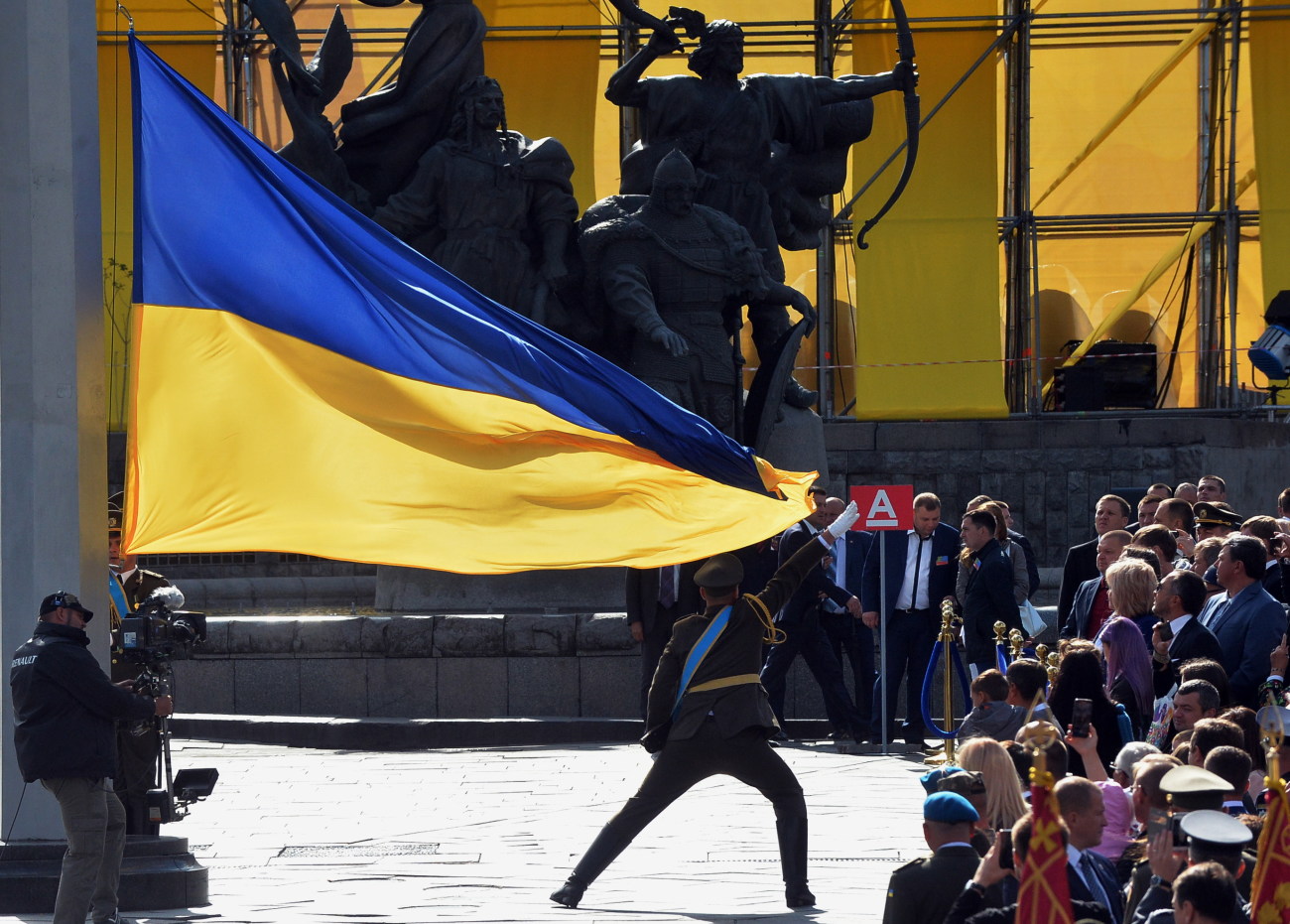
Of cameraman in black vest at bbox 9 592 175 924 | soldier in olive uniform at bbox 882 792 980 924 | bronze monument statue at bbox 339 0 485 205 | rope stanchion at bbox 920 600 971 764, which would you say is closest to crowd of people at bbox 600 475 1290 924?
soldier in olive uniform at bbox 882 792 980 924

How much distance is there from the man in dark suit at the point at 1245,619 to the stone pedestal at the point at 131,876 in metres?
3.70

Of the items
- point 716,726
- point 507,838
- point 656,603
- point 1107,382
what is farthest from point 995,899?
point 1107,382

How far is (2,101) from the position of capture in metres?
7.65

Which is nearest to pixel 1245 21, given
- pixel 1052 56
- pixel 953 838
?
pixel 1052 56

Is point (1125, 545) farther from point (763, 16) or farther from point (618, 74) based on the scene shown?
point (763, 16)

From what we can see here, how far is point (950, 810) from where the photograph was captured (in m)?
5.37

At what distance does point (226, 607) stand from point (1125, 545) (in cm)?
1244

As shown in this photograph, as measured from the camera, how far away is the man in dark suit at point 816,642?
41.5ft

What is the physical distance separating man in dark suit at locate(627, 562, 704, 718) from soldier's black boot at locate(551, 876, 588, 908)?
15.1 feet

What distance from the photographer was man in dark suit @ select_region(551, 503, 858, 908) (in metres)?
7.69

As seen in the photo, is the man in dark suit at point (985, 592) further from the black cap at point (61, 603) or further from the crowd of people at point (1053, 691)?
the black cap at point (61, 603)

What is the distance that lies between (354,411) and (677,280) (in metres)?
7.69

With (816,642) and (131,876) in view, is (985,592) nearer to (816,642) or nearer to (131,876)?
(816,642)

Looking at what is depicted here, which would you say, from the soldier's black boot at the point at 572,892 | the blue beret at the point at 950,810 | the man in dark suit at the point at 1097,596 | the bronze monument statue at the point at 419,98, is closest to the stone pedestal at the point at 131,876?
the soldier's black boot at the point at 572,892
